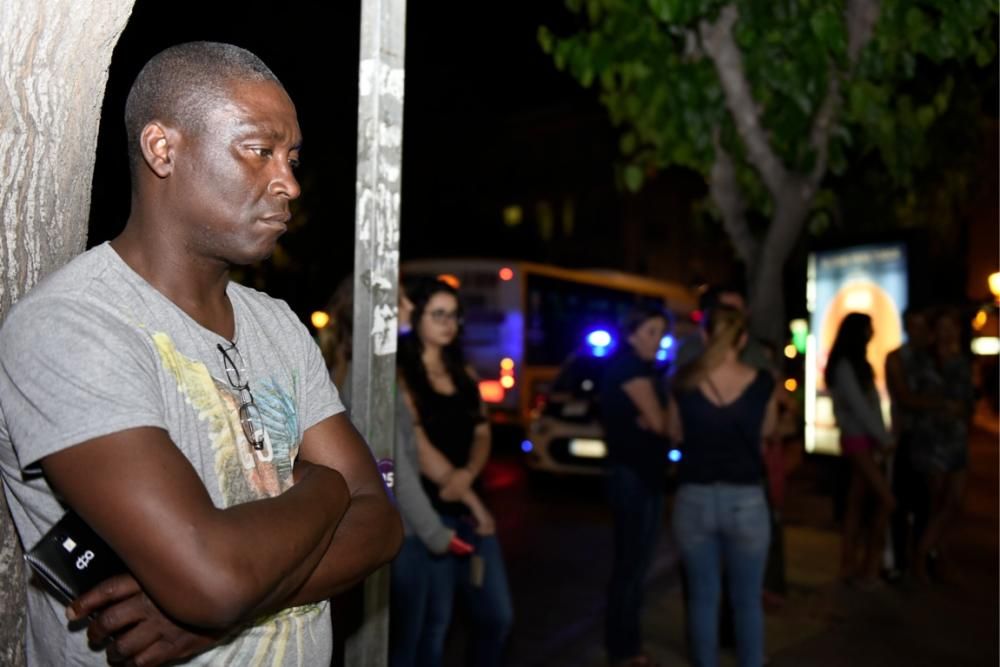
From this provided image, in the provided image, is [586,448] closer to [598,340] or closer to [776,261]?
[598,340]

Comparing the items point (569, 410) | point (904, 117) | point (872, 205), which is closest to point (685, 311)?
point (872, 205)

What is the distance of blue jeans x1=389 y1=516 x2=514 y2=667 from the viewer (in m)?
4.30

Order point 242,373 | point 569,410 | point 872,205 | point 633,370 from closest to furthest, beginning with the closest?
point 242,373, point 633,370, point 569,410, point 872,205

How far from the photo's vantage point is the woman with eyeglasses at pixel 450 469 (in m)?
4.41

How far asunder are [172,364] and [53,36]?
0.76m

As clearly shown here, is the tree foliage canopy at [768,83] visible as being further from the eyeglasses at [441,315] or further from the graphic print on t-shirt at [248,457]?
the graphic print on t-shirt at [248,457]

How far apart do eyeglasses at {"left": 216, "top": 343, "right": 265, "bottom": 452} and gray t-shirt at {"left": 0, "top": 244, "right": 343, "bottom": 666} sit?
0.01 m

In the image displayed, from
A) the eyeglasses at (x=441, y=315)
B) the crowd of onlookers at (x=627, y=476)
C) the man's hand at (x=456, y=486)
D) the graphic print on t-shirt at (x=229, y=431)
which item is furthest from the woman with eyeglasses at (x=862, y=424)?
the graphic print on t-shirt at (x=229, y=431)

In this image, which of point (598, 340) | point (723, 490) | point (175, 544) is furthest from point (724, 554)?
point (598, 340)

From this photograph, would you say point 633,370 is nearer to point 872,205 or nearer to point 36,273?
point 36,273

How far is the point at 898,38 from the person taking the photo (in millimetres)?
6402

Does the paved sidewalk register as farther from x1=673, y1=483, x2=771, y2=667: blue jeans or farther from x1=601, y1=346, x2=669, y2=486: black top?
x1=601, y1=346, x2=669, y2=486: black top

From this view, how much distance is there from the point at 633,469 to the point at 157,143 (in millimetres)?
4253

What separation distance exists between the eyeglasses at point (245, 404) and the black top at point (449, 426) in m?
2.82
